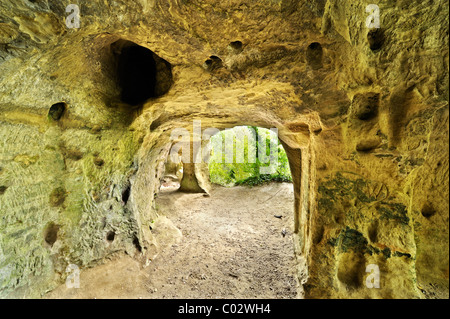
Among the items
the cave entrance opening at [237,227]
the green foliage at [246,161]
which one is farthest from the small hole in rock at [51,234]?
the green foliage at [246,161]

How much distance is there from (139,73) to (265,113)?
2.29 m

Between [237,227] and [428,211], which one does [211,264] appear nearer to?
[237,227]

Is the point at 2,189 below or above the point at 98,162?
below

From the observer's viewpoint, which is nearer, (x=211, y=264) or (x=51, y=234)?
(x=51, y=234)

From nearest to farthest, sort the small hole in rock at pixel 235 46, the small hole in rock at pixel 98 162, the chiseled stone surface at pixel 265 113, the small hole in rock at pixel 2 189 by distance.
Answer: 1. the chiseled stone surface at pixel 265 113
2. the small hole in rock at pixel 2 189
3. the small hole in rock at pixel 235 46
4. the small hole in rock at pixel 98 162

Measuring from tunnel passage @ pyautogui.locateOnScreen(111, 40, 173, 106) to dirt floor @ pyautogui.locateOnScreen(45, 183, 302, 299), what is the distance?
2.68m

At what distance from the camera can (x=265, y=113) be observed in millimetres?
3314

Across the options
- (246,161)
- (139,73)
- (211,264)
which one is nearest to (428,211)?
(211,264)

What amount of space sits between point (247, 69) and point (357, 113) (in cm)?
130

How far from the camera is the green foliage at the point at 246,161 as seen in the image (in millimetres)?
9109

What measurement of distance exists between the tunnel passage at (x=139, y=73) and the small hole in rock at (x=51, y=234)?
2.02 metres

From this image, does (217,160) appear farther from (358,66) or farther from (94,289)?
(358,66)

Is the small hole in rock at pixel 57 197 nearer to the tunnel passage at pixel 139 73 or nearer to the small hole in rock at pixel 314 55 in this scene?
the tunnel passage at pixel 139 73

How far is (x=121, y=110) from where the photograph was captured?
3.22 m
